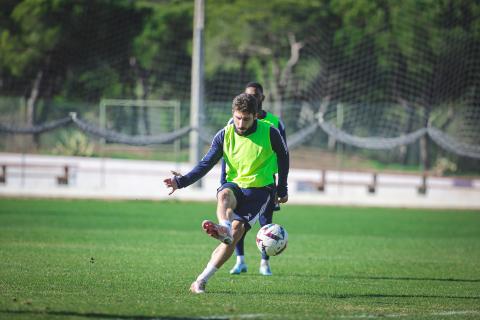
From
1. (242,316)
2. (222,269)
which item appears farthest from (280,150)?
(222,269)

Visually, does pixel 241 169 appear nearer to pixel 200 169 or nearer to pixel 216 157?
pixel 216 157

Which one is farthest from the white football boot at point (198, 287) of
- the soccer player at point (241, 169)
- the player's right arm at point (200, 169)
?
the player's right arm at point (200, 169)

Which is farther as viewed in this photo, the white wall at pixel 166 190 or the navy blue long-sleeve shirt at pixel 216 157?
the white wall at pixel 166 190

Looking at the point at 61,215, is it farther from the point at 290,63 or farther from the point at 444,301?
the point at 290,63

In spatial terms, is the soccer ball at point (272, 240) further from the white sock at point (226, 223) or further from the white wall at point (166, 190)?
the white wall at point (166, 190)

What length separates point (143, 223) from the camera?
62.8 ft

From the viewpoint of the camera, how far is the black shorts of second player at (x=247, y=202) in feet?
29.4

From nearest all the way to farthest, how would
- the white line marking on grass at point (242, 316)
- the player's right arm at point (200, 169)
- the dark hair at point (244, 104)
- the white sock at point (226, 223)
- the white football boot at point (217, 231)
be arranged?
the white line marking on grass at point (242, 316)
the white football boot at point (217, 231)
the white sock at point (226, 223)
the dark hair at point (244, 104)
the player's right arm at point (200, 169)

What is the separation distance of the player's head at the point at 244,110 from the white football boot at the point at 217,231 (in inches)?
44.5

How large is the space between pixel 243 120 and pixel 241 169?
0.57 m

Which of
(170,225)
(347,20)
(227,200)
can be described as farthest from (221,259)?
(347,20)

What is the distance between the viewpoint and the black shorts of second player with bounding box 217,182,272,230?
29.4 feet

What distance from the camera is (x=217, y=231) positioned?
820cm

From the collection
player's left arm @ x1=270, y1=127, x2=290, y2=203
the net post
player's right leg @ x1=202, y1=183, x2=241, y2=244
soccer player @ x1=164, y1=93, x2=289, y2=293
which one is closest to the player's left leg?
player's left arm @ x1=270, y1=127, x2=290, y2=203
